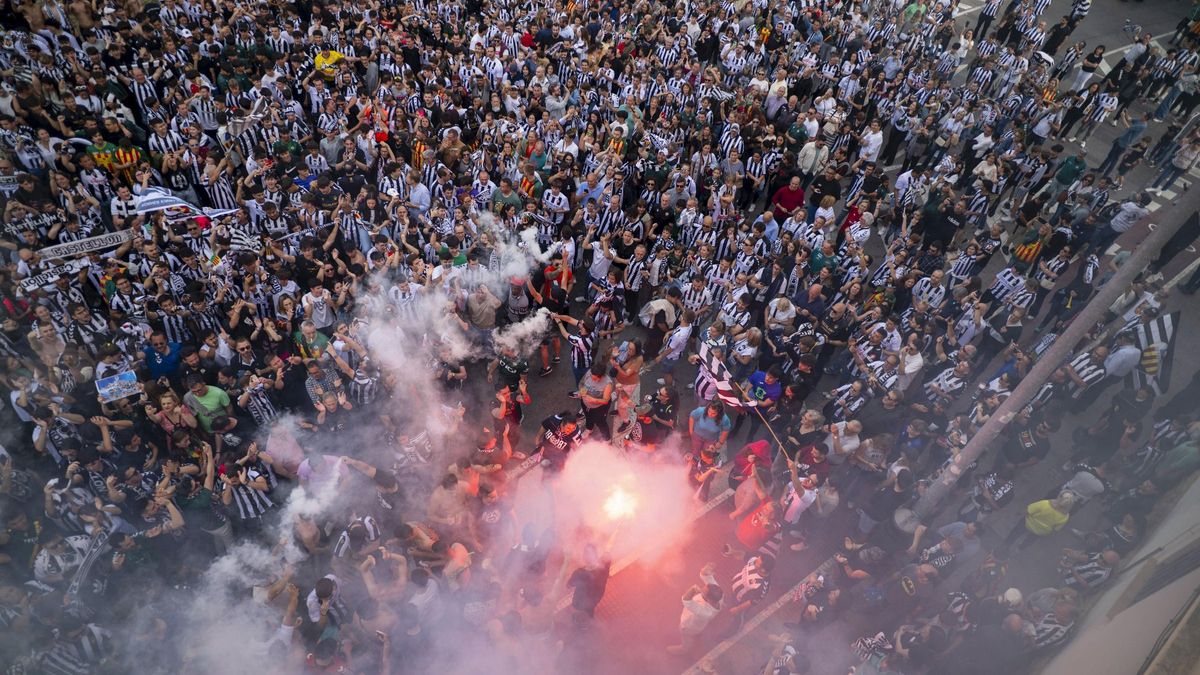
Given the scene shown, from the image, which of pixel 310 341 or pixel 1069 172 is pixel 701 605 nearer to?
pixel 310 341

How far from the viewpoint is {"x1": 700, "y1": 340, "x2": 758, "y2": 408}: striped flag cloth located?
28.6 feet

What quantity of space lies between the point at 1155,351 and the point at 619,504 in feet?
26.6

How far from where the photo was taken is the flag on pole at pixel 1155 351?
980cm

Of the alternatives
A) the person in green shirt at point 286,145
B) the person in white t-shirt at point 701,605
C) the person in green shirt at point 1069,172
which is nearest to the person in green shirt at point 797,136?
the person in green shirt at point 1069,172

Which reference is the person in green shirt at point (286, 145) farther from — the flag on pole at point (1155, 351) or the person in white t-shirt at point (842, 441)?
the flag on pole at point (1155, 351)

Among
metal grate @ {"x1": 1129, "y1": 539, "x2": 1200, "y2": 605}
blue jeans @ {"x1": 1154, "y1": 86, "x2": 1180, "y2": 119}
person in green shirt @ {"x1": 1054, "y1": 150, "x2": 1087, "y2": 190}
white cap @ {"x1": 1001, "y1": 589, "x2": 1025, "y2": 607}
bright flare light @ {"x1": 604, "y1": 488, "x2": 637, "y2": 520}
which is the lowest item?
bright flare light @ {"x1": 604, "y1": 488, "x2": 637, "y2": 520}

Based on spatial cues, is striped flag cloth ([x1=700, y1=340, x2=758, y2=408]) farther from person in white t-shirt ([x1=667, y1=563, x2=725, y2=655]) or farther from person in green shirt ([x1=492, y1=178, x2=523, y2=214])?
person in green shirt ([x1=492, y1=178, x2=523, y2=214])

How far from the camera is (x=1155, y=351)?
385 inches

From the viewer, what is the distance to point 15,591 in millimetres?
5938

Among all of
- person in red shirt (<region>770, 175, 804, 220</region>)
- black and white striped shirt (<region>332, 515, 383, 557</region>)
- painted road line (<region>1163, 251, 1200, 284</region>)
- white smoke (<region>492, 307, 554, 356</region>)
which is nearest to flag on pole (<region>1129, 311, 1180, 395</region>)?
painted road line (<region>1163, 251, 1200, 284</region>)

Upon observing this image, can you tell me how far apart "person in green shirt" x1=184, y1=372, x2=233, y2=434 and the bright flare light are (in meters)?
4.67

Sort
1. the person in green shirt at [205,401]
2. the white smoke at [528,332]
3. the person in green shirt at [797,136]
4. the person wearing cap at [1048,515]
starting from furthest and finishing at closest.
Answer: the person in green shirt at [797,136] < the white smoke at [528,332] < the person wearing cap at [1048,515] < the person in green shirt at [205,401]

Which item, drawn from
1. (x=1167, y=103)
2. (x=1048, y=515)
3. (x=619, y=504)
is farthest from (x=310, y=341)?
(x=1167, y=103)

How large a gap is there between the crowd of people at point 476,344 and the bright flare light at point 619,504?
69 centimetres
